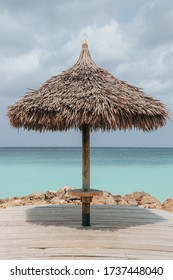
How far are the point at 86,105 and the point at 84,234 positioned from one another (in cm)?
146

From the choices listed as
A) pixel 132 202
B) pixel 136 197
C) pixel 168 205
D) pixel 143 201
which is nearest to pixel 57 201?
pixel 132 202

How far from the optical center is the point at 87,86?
16.3 feet

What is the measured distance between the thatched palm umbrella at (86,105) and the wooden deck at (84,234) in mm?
472

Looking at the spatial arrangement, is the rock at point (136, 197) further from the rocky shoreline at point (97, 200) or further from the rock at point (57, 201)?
the rock at point (57, 201)

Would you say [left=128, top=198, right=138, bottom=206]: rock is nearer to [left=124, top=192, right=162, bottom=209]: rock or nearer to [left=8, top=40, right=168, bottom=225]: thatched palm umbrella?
[left=124, top=192, right=162, bottom=209]: rock

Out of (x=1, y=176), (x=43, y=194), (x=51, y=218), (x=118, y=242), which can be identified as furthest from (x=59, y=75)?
(x=1, y=176)

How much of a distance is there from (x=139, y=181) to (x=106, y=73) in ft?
64.9

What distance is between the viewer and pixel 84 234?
4660 millimetres

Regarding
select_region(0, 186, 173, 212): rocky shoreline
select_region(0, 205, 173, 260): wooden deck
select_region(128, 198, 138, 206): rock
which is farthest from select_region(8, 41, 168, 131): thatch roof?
select_region(128, 198, 138, 206): rock

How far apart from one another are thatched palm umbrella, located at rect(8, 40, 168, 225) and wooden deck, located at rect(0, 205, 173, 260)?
1.55ft

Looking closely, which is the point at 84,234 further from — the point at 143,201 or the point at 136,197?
the point at 136,197

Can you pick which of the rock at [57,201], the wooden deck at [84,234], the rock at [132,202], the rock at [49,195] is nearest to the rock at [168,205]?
the rock at [132,202]
